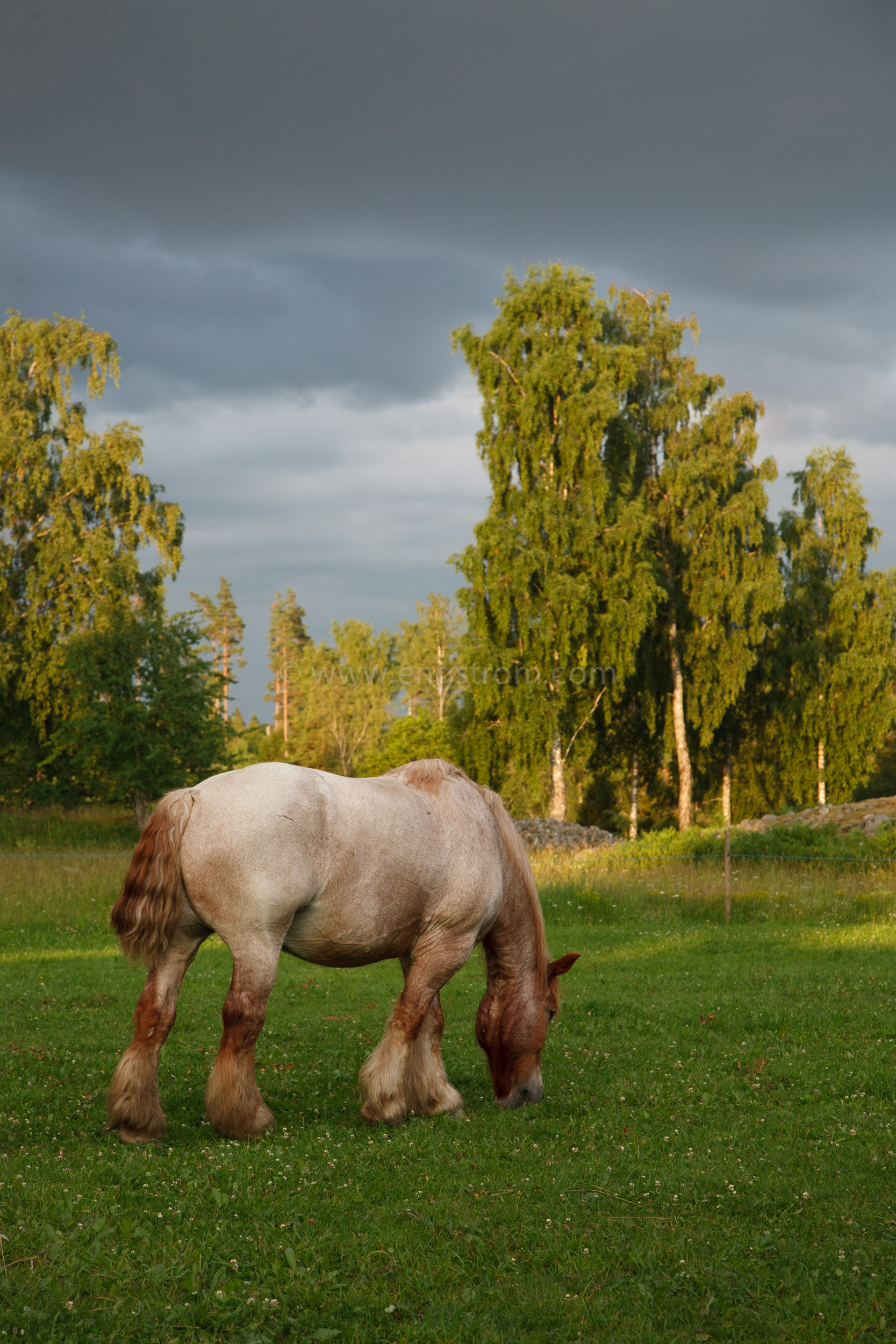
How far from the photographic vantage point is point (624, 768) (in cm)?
4147

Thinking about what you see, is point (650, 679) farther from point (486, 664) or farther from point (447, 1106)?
point (447, 1106)

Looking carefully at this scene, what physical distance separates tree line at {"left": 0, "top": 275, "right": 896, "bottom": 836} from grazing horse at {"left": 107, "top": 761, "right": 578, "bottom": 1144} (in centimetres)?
2434

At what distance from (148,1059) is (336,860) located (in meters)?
1.52

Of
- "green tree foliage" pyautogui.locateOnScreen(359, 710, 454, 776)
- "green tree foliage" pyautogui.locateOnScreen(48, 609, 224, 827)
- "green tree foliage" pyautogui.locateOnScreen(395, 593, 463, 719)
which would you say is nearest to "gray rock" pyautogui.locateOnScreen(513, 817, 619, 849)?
"green tree foliage" pyautogui.locateOnScreen(48, 609, 224, 827)

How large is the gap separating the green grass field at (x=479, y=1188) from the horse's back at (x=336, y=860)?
1.17 m

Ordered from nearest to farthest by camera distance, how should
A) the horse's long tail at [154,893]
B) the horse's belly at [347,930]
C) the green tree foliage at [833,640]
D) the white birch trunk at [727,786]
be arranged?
1. the horse's long tail at [154,893]
2. the horse's belly at [347,930]
3. the green tree foliage at [833,640]
4. the white birch trunk at [727,786]

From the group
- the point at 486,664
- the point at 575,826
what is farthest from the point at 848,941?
the point at 486,664

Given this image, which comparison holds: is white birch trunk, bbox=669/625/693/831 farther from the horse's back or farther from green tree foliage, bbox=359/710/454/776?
the horse's back

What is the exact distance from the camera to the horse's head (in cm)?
655

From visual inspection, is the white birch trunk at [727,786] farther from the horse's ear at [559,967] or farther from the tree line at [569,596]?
the horse's ear at [559,967]

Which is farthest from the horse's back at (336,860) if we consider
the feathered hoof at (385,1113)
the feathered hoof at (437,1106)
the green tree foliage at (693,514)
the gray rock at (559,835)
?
the green tree foliage at (693,514)

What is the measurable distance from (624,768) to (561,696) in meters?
10.4

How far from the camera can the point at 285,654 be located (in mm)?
82875

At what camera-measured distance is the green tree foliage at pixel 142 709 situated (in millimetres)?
30016
